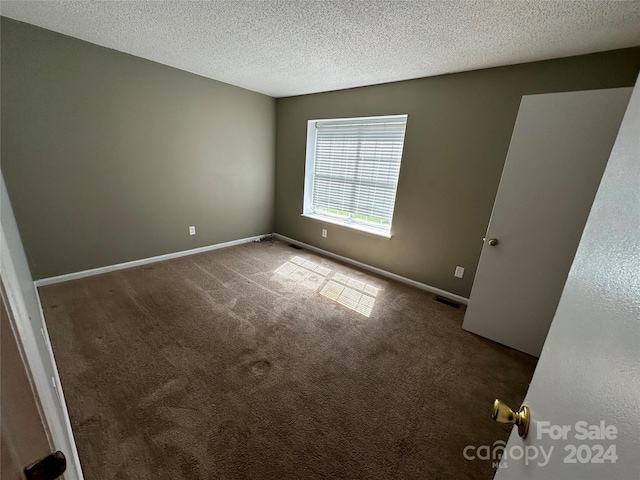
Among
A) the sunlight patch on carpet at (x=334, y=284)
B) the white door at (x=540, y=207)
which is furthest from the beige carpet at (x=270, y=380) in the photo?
the white door at (x=540, y=207)

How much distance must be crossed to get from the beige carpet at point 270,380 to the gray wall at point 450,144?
0.60m

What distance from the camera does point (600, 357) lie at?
0.37 meters

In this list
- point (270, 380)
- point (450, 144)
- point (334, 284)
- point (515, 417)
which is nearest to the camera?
point (515, 417)

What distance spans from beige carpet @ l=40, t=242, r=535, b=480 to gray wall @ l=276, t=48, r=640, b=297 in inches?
23.5

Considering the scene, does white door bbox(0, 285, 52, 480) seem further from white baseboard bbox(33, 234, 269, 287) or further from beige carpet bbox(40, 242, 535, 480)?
white baseboard bbox(33, 234, 269, 287)

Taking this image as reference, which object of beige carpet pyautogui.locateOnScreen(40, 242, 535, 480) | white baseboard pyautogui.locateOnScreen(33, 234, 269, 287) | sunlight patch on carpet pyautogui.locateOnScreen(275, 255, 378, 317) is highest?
white baseboard pyautogui.locateOnScreen(33, 234, 269, 287)

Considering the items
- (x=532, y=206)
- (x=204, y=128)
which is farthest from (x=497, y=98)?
(x=204, y=128)

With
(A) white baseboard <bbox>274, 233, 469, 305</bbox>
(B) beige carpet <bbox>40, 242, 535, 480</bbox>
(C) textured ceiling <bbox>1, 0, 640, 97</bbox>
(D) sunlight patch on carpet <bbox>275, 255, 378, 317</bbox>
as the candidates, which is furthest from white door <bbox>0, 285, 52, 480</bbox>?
(A) white baseboard <bbox>274, 233, 469, 305</bbox>

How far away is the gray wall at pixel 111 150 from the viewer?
212 centimetres

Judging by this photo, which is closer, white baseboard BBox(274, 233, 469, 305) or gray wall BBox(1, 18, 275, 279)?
gray wall BBox(1, 18, 275, 279)

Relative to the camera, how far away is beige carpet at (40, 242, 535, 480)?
46.5 inches

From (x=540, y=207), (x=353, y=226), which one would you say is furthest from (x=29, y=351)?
(x=353, y=226)

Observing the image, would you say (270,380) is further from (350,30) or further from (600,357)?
(350,30)

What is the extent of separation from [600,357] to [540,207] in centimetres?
178
